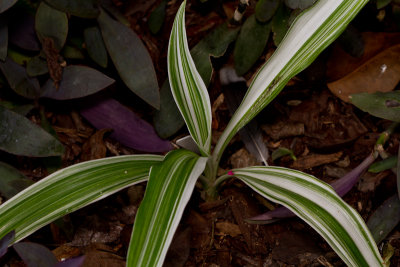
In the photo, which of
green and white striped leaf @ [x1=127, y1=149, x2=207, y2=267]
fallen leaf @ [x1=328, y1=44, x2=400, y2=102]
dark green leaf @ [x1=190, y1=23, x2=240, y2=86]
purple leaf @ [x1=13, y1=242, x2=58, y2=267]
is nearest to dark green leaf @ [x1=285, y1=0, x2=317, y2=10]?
dark green leaf @ [x1=190, y1=23, x2=240, y2=86]

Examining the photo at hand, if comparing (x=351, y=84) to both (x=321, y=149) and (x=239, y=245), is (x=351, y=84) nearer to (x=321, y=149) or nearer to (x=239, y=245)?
(x=321, y=149)

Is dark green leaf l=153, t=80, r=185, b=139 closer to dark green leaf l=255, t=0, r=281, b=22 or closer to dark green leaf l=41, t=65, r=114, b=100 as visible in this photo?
dark green leaf l=41, t=65, r=114, b=100

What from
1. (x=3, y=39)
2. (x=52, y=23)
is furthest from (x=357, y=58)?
(x=3, y=39)

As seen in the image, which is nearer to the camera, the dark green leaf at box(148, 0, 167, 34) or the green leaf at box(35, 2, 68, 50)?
the green leaf at box(35, 2, 68, 50)

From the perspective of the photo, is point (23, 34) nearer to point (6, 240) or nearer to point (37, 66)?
point (37, 66)

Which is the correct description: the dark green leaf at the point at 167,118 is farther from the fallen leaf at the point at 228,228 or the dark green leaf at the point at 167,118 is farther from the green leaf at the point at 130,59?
the fallen leaf at the point at 228,228

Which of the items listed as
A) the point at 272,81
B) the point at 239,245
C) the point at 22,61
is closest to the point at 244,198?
the point at 239,245
